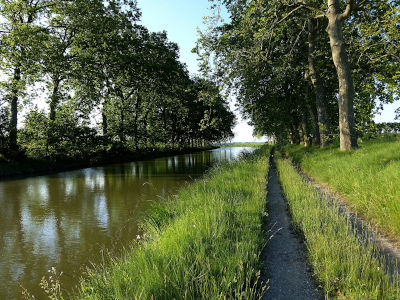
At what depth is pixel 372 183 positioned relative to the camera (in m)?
6.38

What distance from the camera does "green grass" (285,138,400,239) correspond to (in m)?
4.93

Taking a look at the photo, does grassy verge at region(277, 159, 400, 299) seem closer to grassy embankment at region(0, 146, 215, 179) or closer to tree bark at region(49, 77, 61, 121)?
grassy embankment at region(0, 146, 215, 179)

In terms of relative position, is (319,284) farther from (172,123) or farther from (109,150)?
(172,123)

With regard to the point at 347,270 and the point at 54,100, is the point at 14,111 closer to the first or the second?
the point at 54,100

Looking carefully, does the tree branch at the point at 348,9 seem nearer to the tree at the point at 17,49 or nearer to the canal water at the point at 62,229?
the canal water at the point at 62,229

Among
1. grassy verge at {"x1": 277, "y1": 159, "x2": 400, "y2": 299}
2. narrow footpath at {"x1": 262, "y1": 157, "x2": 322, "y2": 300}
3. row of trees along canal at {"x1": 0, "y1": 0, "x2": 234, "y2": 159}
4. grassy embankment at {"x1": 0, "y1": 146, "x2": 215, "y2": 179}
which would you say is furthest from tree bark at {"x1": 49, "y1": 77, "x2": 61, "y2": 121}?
grassy verge at {"x1": 277, "y1": 159, "x2": 400, "y2": 299}

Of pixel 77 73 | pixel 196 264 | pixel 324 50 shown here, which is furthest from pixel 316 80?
pixel 77 73

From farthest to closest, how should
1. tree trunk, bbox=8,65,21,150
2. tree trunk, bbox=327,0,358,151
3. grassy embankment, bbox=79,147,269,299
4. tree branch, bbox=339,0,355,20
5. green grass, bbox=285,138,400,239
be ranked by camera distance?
tree trunk, bbox=8,65,21,150, tree trunk, bbox=327,0,358,151, tree branch, bbox=339,0,355,20, green grass, bbox=285,138,400,239, grassy embankment, bbox=79,147,269,299

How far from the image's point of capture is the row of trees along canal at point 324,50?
12.2 m

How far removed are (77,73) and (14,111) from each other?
6251mm

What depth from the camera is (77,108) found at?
89.0 feet

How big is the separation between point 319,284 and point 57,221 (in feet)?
25.6

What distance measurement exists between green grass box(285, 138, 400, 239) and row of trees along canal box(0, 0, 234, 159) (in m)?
7.06

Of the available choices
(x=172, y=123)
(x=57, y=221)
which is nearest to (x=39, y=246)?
(x=57, y=221)
